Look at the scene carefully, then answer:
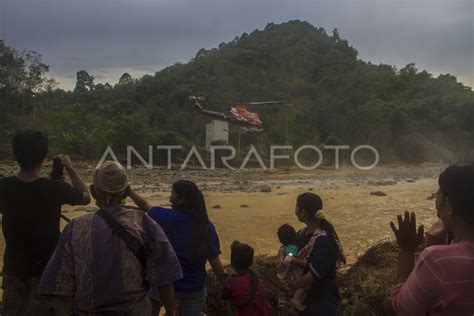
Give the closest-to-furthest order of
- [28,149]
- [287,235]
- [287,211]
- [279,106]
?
[28,149], [287,235], [287,211], [279,106]

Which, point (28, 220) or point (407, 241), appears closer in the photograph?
point (407, 241)

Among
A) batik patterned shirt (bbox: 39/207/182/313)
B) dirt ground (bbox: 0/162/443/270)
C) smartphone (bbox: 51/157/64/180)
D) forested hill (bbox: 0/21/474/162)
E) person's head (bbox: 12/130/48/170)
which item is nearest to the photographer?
batik patterned shirt (bbox: 39/207/182/313)

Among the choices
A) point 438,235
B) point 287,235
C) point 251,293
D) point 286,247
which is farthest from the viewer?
point 287,235

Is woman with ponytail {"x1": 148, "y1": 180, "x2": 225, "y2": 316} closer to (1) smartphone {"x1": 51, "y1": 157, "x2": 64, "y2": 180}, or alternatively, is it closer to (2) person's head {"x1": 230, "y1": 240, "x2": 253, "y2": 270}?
(2) person's head {"x1": 230, "y1": 240, "x2": 253, "y2": 270}

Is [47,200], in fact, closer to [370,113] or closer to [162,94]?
[370,113]

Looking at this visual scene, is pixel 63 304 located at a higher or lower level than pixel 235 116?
lower

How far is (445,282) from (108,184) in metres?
1.54

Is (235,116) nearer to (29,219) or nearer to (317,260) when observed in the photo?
(317,260)

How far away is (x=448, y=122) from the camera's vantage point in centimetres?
5762

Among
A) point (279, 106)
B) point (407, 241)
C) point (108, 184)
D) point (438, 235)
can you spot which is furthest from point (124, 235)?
point (279, 106)

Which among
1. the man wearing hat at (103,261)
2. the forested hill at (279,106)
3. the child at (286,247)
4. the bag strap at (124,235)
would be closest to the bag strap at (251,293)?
the child at (286,247)

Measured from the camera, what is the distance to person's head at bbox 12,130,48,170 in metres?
2.85

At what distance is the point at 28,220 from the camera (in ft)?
9.46

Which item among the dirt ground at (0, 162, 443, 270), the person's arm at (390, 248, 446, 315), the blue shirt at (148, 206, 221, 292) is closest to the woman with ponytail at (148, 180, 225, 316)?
the blue shirt at (148, 206, 221, 292)
